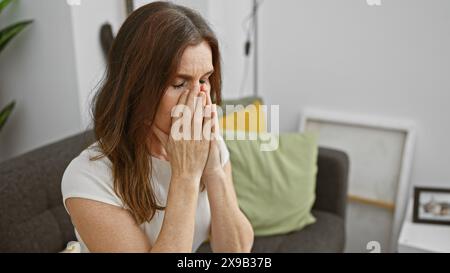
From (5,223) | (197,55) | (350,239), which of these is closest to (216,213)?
(197,55)

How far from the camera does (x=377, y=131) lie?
1.12 meters

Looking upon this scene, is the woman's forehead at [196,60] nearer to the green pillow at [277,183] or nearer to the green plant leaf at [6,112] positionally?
the green plant leaf at [6,112]

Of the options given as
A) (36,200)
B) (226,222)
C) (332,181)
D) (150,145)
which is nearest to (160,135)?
(150,145)

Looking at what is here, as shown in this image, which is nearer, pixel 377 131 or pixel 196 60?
pixel 196 60

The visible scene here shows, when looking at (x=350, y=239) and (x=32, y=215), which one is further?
(x=350, y=239)

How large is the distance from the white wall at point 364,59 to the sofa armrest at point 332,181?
306mm

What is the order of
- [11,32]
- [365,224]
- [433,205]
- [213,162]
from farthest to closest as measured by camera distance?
[365,224]
[433,205]
[11,32]
[213,162]

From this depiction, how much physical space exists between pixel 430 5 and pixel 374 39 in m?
0.09

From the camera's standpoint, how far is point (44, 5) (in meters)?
0.73

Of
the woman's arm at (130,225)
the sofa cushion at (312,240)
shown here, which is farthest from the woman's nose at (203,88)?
the sofa cushion at (312,240)

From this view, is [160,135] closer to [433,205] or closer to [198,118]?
[198,118]

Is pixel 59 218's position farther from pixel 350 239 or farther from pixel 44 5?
pixel 350 239

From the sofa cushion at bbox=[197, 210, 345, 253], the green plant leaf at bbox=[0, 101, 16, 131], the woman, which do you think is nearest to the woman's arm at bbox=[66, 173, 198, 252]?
the woman

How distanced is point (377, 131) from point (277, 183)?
10.4 inches
